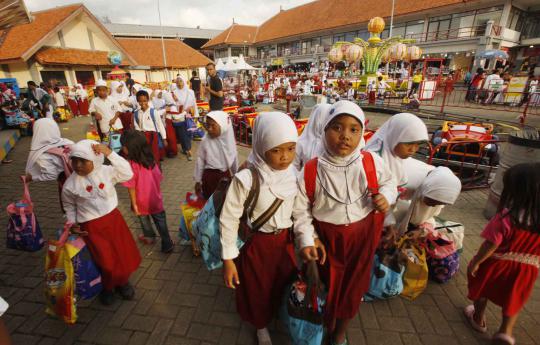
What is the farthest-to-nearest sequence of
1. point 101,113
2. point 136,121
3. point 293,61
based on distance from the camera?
point 293,61 < point 101,113 < point 136,121

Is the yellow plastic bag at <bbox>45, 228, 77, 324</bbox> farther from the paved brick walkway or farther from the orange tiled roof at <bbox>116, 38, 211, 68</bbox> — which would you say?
the orange tiled roof at <bbox>116, 38, 211, 68</bbox>

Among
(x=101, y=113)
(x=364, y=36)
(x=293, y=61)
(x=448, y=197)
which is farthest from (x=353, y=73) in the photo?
(x=448, y=197)

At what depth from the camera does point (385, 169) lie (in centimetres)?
193

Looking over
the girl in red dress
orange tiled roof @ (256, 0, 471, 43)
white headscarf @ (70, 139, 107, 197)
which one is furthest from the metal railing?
white headscarf @ (70, 139, 107, 197)

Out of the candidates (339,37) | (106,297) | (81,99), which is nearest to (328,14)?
(339,37)

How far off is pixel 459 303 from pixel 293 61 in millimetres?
39612

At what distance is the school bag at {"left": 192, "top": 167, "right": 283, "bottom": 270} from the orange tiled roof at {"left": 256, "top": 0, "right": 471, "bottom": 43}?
28.2 m

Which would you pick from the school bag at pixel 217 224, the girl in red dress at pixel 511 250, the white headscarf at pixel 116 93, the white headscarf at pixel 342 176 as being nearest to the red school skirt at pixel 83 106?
the white headscarf at pixel 116 93

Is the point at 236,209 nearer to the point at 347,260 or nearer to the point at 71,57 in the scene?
the point at 347,260

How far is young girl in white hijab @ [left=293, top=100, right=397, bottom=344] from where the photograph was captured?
5.82 feet

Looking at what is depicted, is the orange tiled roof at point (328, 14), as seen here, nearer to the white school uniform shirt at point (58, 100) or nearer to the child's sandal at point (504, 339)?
the white school uniform shirt at point (58, 100)

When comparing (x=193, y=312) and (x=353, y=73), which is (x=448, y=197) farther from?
(x=353, y=73)

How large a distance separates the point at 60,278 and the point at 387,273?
2941mm

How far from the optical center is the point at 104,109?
6.39 meters
